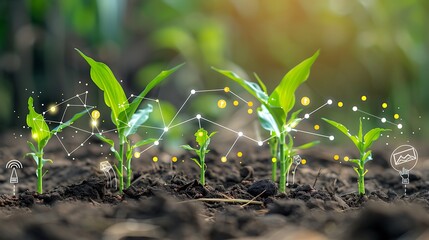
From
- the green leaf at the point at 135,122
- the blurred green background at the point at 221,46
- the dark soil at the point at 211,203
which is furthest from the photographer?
the blurred green background at the point at 221,46

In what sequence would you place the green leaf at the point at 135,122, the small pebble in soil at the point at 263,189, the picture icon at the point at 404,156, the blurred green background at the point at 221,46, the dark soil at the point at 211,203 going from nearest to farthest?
1. the dark soil at the point at 211,203
2. the small pebble in soil at the point at 263,189
3. the green leaf at the point at 135,122
4. the picture icon at the point at 404,156
5. the blurred green background at the point at 221,46

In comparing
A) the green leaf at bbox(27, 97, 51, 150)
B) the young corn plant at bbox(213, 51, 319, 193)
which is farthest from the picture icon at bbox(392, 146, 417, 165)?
the green leaf at bbox(27, 97, 51, 150)

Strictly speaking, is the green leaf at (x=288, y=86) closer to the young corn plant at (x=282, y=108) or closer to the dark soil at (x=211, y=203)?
the young corn plant at (x=282, y=108)

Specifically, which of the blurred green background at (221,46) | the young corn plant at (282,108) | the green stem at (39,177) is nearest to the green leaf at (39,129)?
the green stem at (39,177)

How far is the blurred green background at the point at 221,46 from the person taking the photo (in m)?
4.24

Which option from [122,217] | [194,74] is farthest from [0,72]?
[122,217]

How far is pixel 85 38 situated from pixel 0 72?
1.77 feet

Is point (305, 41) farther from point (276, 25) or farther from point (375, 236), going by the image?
point (375, 236)

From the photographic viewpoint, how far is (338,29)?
4879mm

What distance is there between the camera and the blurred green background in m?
4.24

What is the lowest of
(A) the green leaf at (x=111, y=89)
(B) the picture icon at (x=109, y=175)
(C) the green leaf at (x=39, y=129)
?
(B) the picture icon at (x=109, y=175)

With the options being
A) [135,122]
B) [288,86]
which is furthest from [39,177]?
[288,86]

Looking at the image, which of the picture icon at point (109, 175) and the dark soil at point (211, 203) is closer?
the dark soil at point (211, 203)

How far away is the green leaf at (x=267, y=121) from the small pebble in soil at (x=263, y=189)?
0.15 m
